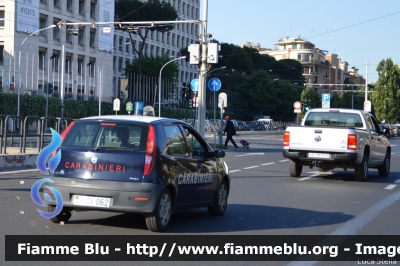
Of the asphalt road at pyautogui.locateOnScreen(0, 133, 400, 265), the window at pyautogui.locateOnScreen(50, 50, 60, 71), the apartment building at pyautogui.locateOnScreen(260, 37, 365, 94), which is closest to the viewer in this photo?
the asphalt road at pyautogui.locateOnScreen(0, 133, 400, 265)

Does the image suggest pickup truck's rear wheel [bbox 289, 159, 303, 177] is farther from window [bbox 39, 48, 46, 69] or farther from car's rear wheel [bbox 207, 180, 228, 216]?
window [bbox 39, 48, 46, 69]

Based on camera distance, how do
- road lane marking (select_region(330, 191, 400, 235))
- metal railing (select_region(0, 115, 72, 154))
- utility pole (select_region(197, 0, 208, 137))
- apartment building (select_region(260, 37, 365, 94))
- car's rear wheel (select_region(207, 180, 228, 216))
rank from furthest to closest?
apartment building (select_region(260, 37, 365, 94)) < utility pole (select_region(197, 0, 208, 137)) < metal railing (select_region(0, 115, 72, 154)) < car's rear wheel (select_region(207, 180, 228, 216)) < road lane marking (select_region(330, 191, 400, 235))

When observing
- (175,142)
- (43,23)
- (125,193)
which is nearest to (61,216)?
(125,193)

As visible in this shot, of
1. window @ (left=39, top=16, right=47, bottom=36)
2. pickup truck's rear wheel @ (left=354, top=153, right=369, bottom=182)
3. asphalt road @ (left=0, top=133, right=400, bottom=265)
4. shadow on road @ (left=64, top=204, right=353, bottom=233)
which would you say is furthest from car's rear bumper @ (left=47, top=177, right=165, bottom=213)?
window @ (left=39, top=16, right=47, bottom=36)

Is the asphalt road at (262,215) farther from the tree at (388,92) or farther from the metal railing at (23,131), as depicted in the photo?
the tree at (388,92)

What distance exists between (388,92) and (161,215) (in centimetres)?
9639

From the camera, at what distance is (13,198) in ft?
39.5

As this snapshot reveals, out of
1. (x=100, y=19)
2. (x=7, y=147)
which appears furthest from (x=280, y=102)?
(x=7, y=147)

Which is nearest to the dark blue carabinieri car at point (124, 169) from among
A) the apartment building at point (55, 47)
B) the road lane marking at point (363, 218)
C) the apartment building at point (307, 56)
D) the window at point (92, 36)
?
the road lane marking at point (363, 218)

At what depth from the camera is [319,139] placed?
1723cm

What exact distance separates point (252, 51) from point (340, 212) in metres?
110

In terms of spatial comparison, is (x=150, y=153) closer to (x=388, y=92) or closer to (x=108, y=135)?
(x=108, y=135)

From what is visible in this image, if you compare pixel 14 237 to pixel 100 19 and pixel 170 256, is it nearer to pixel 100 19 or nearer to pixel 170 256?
pixel 170 256

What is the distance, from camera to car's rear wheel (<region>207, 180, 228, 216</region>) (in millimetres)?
10320
